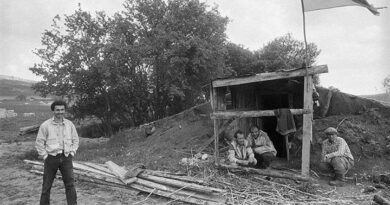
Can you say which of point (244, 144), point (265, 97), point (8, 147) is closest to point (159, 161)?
point (244, 144)

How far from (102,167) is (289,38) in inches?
866

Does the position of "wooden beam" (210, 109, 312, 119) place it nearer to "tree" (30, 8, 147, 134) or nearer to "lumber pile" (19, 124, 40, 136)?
"tree" (30, 8, 147, 134)

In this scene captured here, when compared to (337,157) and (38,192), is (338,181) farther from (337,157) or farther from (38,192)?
(38,192)

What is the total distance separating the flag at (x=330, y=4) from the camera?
602cm

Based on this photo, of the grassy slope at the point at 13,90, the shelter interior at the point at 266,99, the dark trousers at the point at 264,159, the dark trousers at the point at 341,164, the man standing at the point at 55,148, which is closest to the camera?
the man standing at the point at 55,148

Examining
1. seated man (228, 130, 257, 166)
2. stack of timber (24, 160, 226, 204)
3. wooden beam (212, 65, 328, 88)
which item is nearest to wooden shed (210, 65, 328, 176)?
wooden beam (212, 65, 328, 88)

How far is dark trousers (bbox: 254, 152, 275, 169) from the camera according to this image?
742 cm

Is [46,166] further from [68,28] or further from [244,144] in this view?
[68,28]

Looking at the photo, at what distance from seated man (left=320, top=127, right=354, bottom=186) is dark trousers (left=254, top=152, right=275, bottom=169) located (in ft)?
3.97

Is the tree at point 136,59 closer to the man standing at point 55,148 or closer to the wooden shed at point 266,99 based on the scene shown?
the wooden shed at point 266,99

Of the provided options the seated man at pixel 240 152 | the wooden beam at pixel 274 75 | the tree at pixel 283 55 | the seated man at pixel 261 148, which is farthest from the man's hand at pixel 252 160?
the tree at pixel 283 55

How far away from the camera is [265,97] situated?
36.0 ft

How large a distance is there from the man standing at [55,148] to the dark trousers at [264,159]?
4.41 metres

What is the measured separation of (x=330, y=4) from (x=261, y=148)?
359 centimetres
